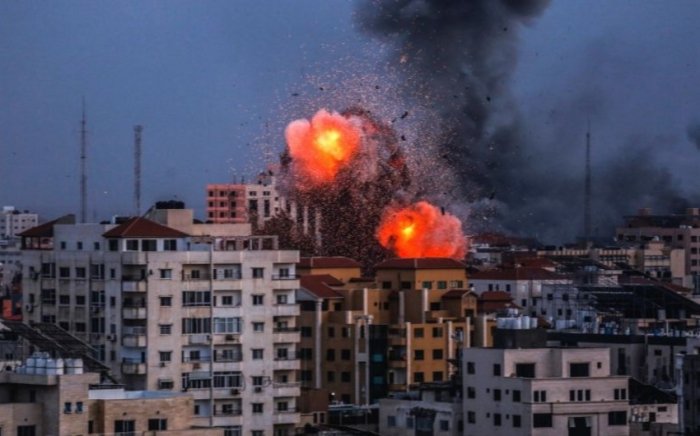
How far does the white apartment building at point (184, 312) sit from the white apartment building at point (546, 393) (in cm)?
565

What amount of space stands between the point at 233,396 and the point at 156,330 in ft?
8.99

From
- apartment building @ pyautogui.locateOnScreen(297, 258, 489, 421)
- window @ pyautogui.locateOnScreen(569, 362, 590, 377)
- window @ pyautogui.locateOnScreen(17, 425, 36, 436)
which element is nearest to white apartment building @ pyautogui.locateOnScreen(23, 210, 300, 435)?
window @ pyautogui.locateOnScreen(569, 362, 590, 377)

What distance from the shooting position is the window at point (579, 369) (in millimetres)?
71863

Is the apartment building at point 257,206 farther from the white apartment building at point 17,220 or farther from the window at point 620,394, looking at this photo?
the window at point 620,394

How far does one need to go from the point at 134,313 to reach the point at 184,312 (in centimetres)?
150

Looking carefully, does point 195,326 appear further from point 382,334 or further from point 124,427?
point 382,334

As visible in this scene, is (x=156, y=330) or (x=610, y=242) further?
(x=610, y=242)

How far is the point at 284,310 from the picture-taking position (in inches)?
2992

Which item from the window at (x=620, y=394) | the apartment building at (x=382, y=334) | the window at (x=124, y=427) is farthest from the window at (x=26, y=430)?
the apartment building at (x=382, y=334)

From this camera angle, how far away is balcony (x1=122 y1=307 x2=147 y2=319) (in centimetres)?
7325

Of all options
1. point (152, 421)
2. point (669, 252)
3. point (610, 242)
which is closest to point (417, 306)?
point (152, 421)

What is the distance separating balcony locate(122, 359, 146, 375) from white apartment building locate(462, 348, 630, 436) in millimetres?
8224

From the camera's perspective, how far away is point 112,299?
7369 centimetres

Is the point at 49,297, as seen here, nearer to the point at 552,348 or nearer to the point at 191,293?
the point at 191,293
